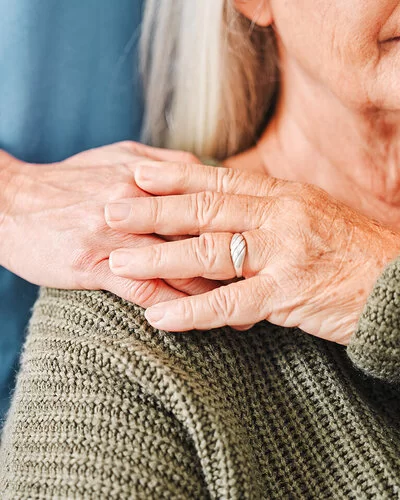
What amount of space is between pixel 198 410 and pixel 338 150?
2.01 feet

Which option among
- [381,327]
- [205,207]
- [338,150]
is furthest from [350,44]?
[381,327]

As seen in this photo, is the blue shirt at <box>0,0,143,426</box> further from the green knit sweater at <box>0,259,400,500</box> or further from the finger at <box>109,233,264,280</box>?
the finger at <box>109,233,264,280</box>

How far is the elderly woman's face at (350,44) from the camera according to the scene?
0.95 meters

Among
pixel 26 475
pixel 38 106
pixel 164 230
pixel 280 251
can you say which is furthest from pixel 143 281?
pixel 38 106

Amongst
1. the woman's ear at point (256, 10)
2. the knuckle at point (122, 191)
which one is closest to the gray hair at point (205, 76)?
the woman's ear at point (256, 10)

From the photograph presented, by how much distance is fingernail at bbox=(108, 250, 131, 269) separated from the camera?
0.88 metres

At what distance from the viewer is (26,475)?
83 centimetres

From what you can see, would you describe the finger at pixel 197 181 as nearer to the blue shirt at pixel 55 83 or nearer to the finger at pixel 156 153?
the finger at pixel 156 153

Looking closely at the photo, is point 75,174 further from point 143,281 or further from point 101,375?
point 101,375

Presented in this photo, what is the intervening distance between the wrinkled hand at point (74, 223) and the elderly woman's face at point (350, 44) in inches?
12.0

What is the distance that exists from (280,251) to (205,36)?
0.59m

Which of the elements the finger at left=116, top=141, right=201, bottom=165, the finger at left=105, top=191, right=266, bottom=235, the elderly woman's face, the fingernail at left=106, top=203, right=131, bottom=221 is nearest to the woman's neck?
the elderly woman's face

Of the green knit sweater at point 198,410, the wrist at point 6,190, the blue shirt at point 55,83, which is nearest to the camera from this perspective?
the green knit sweater at point 198,410

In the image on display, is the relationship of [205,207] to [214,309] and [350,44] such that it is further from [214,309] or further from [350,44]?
[350,44]
